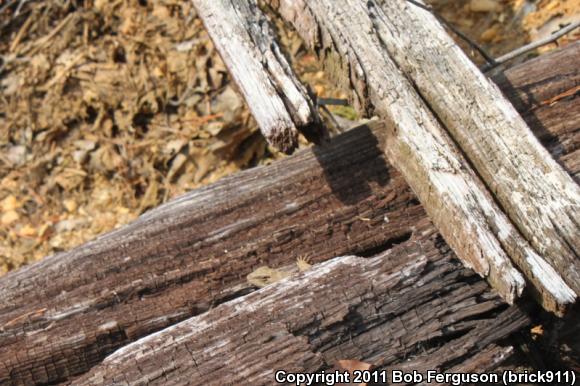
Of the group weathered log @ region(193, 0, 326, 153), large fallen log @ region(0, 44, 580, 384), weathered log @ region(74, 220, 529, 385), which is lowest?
weathered log @ region(74, 220, 529, 385)

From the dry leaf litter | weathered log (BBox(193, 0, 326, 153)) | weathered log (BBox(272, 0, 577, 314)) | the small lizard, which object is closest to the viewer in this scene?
weathered log (BBox(272, 0, 577, 314))

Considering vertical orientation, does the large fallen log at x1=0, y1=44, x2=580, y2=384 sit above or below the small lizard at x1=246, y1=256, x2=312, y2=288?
above

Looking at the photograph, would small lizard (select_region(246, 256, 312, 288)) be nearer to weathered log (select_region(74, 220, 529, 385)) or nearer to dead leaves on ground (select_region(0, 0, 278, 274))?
weathered log (select_region(74, 220, 529, 385))

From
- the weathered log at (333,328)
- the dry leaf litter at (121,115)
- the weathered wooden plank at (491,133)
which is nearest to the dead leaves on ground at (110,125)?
the dry leaf litter at (121,115)

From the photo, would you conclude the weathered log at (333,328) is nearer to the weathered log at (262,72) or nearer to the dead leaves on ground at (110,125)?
the weathered log at (262,72)

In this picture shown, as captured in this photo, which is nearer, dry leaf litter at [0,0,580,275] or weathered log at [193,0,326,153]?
weathered log at [193,0,326,153]

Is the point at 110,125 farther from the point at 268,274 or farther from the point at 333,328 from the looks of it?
the point at 333,328

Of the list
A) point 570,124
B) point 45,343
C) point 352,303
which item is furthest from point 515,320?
point 45,343

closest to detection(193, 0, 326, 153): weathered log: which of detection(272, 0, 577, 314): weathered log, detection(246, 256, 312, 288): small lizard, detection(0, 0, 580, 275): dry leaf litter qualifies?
detection(272, 0, 577, 314): weathered log
